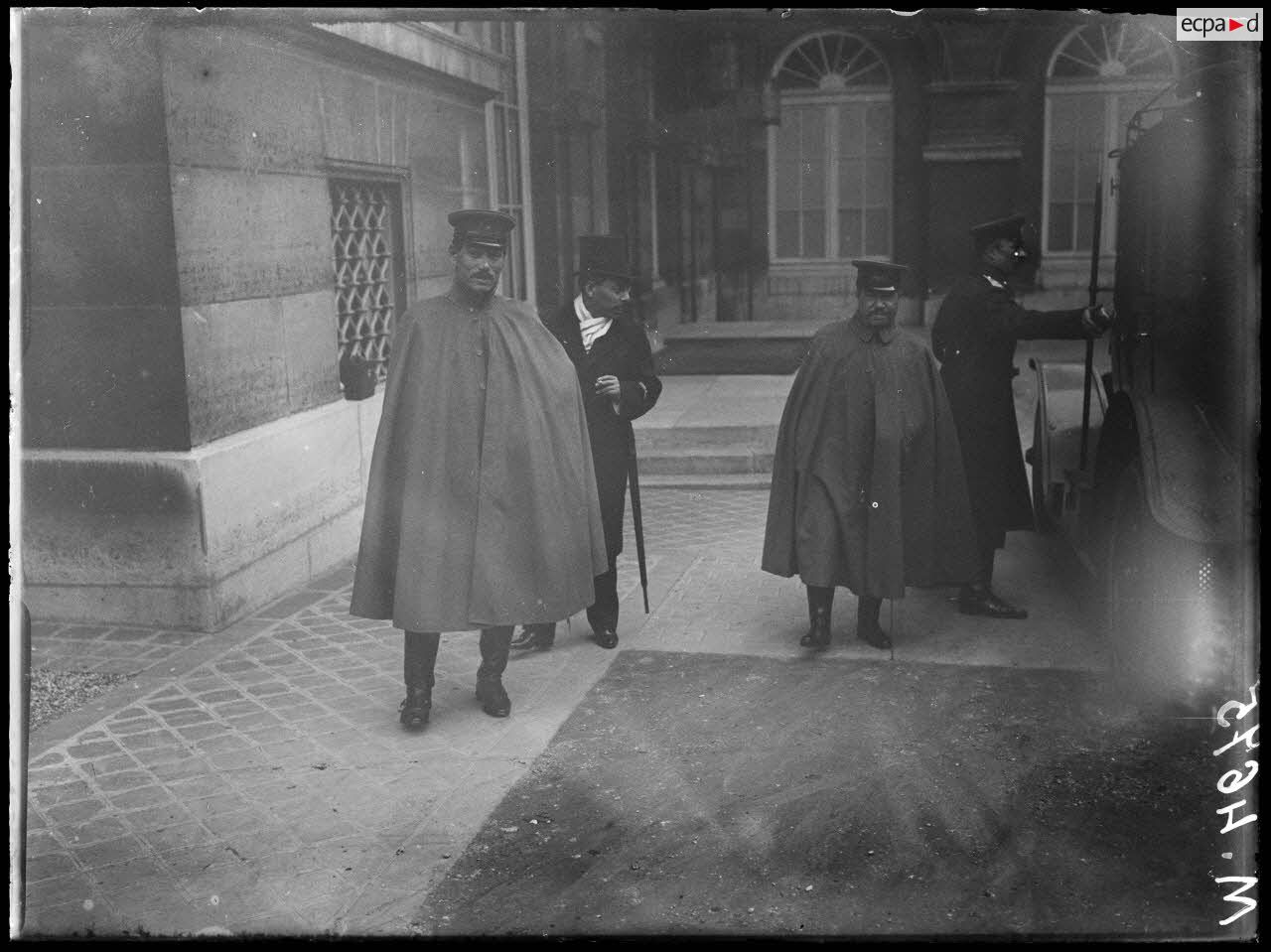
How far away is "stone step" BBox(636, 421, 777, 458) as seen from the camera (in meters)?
10.7

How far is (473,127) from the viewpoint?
33.5ft

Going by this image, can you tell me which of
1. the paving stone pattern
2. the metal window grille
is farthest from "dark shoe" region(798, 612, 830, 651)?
the metal window grille

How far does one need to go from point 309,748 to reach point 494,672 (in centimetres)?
79

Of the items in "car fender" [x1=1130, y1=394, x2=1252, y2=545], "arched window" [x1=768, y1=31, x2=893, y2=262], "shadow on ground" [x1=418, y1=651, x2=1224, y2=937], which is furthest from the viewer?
"arched window" [x1=768, y1=31, x2=893, y2=262]

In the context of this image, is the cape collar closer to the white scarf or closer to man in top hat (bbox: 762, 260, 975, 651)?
man in top hat (bbox: 762, 260, 975, 651)

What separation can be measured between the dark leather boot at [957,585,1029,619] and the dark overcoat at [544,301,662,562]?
74.4 inches

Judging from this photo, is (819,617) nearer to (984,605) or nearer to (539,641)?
(984,605)

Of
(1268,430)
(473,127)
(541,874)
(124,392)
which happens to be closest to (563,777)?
(541,874)

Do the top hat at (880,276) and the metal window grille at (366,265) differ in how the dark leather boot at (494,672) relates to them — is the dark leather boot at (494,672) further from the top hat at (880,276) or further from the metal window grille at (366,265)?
the metal window grille at (366,265)

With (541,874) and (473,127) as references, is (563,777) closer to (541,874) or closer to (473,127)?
(541,874)

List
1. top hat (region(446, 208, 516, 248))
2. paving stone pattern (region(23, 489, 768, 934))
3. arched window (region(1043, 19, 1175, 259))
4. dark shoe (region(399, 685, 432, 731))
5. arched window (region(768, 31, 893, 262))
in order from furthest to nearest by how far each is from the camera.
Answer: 1. arched window (region(768, 31, 893, 262))
2. arched window (region(1043, 19, 1175, 259))
3. dark shoe (region(399, 685, 432, 731))
4. top hat (region(446, 208, 516, 248))
5. paving stone pattern (region(23, 489, 768, 934))

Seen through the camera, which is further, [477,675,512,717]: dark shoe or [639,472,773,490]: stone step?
[639,472,773,490]: stone step

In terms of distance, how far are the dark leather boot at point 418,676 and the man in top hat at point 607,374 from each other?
2.62 feet

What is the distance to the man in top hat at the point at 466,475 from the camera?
4.93 m
